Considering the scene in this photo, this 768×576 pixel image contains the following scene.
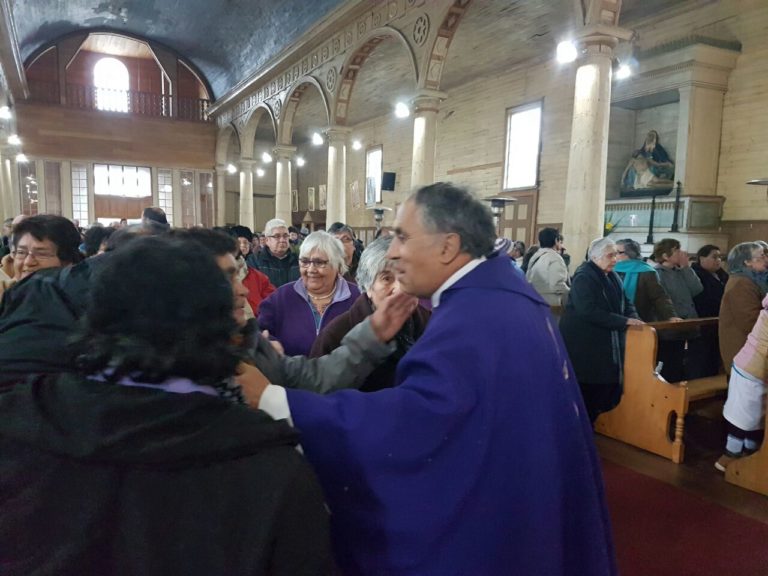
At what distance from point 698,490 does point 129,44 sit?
2517cm

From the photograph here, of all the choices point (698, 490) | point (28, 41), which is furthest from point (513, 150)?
point (28, 41)

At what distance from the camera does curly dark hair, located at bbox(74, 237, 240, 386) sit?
897 millimetres

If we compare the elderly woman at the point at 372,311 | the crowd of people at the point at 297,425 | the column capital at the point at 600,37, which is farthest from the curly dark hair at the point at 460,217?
the column capital at the point at 600,37

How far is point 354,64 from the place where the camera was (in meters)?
12.0

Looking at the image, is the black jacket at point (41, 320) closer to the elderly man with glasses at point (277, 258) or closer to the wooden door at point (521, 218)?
the elderly man with glasses at point (277, 258)

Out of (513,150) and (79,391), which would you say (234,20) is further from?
(79,391)

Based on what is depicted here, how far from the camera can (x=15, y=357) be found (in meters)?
1.48

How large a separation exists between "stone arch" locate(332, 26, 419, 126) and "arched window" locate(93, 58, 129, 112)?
12.8 metres

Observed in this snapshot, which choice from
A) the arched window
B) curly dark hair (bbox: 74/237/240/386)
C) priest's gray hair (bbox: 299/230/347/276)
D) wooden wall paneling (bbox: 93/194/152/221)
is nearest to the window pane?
priest's gray hair (bbox: 299/230/347/276)

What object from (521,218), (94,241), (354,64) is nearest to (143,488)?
(94,241)

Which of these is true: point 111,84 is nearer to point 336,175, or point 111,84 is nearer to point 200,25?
point 200,25

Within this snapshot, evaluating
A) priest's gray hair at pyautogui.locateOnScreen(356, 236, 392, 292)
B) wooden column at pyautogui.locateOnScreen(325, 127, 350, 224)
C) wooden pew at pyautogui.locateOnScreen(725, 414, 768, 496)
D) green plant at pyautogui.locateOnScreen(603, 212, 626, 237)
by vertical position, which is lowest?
wooden pew at pyautogui.locateOnScreen(725, 414, 768, 496)

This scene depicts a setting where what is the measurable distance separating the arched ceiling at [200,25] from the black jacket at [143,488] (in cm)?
1394

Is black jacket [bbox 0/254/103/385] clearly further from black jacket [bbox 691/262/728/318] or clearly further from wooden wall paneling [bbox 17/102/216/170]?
wooden wall paneling [bbox 17/102/216/170]
